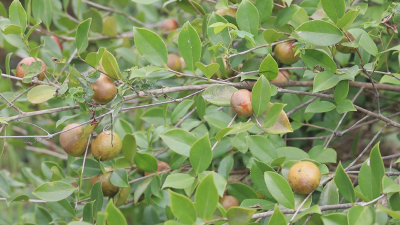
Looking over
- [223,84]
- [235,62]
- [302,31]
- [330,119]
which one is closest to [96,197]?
[223,84]

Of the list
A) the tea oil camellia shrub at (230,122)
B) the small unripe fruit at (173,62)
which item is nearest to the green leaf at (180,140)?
the tea oil camellia shrub at (230,122)

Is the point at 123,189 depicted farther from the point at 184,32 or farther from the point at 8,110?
Answer: the point at 8,110

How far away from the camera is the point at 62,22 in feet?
5.61

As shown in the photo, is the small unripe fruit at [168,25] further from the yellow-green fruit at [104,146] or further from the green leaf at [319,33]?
the green leaf at [319,33]

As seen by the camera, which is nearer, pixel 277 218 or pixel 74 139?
pixel 277 218

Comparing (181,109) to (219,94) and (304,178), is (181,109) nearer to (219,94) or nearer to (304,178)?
(219,94)

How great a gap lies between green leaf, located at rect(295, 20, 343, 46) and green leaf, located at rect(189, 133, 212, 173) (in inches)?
14.0

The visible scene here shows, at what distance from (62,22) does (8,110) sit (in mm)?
531

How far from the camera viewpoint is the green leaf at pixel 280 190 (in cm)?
81

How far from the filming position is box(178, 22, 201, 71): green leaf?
95 centimetres

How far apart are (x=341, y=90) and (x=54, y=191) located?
2.74 feet

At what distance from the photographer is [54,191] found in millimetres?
998

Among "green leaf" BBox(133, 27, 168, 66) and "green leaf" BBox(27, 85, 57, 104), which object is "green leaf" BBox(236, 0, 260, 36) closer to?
"green leaf" BBox(133, 27, 168, 66)

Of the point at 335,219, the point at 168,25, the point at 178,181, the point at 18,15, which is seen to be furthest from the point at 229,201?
the point at 168,25
